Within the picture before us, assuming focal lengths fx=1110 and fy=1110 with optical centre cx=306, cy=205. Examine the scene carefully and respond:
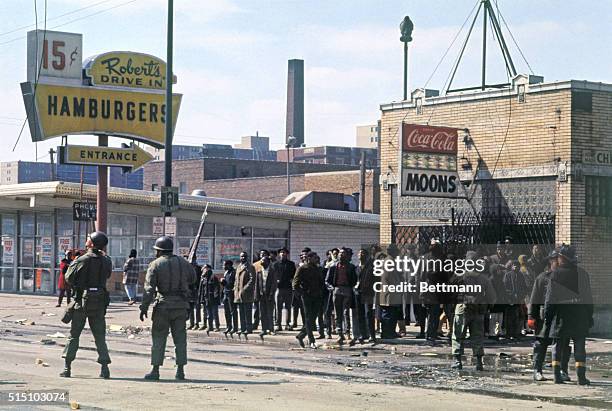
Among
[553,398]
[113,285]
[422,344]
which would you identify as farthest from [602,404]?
[113,285]

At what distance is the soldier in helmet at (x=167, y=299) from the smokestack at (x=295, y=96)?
89623mm

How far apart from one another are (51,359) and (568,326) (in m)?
8.02

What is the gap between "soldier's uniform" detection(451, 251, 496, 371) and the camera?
55.3ft

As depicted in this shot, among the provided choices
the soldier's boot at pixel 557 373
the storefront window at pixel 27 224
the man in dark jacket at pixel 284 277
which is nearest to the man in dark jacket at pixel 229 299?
the man in dark jacket at pixel 284 277

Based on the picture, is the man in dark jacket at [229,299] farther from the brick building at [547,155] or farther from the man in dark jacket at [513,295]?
the man in dark jacket at [513,295]

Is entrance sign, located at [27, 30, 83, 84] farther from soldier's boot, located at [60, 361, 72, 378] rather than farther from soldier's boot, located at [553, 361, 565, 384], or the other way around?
soldier's boot, located at [553, 361, 565, 384]

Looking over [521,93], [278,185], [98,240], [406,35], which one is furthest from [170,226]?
[278,185]

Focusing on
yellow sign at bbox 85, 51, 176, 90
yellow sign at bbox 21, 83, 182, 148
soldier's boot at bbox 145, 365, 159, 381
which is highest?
yellow sign at bbox 85, 51, 176, 90

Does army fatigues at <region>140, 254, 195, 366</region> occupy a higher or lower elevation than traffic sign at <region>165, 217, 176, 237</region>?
lower

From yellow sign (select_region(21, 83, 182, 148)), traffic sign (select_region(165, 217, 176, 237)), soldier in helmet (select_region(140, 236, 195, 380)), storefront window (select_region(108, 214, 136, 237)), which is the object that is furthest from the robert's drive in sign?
storefront window (select_region(108, 214, 136, 237))

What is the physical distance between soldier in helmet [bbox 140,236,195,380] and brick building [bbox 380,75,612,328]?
11.0m

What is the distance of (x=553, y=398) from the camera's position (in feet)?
44.3

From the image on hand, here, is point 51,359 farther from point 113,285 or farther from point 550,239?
point 113,285

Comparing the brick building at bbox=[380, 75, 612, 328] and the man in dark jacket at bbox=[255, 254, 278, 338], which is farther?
the man in dark jacket at bbox=[255, 254, 278, 338]
